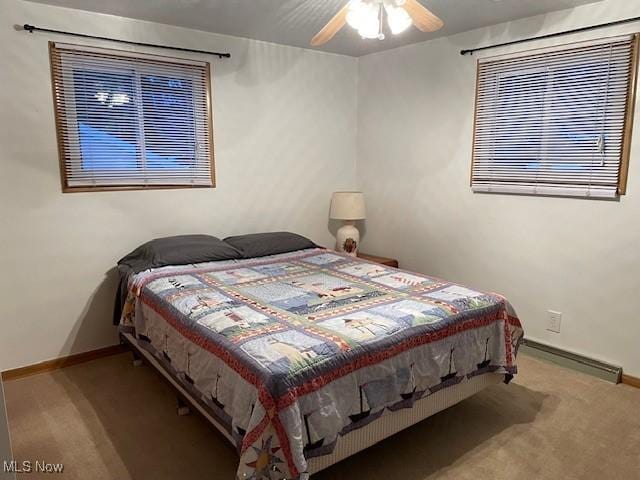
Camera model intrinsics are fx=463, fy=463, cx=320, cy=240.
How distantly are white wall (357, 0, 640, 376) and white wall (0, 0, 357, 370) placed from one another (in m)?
0.46

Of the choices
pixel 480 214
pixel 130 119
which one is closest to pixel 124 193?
pixel 130 119

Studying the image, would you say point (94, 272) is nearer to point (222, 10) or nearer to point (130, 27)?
point (130, 27)

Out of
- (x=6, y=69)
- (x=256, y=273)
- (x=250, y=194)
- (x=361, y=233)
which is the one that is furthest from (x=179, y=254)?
(x=361, y=233)

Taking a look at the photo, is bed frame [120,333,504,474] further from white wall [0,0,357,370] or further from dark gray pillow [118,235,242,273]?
white wall [0,0,357,370]

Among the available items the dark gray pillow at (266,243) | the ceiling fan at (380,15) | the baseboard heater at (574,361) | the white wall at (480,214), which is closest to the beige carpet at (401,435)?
the baseboard heater at (574,361)

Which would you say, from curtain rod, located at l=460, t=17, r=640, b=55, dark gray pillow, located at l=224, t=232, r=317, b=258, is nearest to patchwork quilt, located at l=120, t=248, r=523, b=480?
dark gray pillow, located at l=224, t=232, r=317, b=258

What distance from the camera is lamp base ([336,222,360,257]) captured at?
159 inches

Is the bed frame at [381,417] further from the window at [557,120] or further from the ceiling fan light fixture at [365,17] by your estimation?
the ceiling fan light fixture at [365,17]

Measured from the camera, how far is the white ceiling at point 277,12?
2773 mm

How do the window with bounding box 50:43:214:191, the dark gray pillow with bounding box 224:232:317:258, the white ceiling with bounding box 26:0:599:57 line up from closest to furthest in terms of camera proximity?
the white ceiling with bounding box 26:0:599:57
the window with bounding box 50:43:214:191
the dark gray pillow with bounding box 224:232:317:258

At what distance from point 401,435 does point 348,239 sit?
1.97 m

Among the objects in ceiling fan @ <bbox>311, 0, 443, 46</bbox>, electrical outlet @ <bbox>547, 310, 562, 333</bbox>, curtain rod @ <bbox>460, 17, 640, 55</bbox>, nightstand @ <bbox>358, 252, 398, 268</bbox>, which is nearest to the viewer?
ceiling fan @ <bbox>311, 0, 443, 46</bbox>

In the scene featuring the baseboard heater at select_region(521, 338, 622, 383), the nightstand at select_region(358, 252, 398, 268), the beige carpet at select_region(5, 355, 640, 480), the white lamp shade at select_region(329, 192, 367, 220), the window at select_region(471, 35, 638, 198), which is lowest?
Result: the beige carpet at select_region(5, 355, 640, 480)

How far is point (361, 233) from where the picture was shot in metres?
4.50
